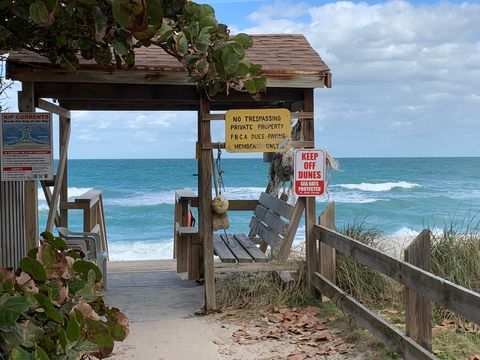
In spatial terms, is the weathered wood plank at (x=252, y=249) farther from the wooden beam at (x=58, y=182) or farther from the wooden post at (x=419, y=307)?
the wooden post at (x=419, y=307)

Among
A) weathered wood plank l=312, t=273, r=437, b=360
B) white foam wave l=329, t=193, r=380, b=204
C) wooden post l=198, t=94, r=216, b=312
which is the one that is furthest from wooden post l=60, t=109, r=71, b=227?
white foam wave l=329, t=193, r=380, b=204

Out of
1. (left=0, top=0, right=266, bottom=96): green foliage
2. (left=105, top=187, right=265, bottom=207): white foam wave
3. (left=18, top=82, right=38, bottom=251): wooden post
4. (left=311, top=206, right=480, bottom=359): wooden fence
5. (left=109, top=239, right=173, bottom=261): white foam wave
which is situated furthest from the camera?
(left=105, top=187, right=265, bottom=207): white foam wave

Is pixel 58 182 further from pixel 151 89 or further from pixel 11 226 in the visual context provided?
pixel 151 89

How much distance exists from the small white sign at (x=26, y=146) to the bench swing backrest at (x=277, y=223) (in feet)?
8.39

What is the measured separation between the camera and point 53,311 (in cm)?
156

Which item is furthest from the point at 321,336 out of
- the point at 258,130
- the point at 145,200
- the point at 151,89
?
the point at 145,200

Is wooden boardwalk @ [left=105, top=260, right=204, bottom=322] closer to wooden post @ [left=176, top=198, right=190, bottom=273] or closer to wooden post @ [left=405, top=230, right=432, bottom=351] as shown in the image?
wooden post @ [left=176, top=198, right=190, bottom=273]

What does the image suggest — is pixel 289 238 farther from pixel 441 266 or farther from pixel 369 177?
pixel 369 177

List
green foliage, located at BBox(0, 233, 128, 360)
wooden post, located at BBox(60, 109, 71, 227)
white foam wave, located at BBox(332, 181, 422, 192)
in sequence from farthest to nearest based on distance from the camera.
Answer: white foam wave, located at BBox(332, 181, 422, 192) → wooden post, located at BBox(60, 109, 71, 227) → green foliage, located at BBox(0, 233, 128, 360)

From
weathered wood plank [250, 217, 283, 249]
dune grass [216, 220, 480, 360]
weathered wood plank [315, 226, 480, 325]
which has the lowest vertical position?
dune grass [216, 220, 480, 360]

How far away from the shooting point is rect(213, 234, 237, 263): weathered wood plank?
6129 millimetres

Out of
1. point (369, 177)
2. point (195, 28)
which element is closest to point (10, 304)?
point (195, 28)

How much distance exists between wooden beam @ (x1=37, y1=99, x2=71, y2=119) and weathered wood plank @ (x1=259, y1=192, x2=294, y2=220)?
2.85 meters

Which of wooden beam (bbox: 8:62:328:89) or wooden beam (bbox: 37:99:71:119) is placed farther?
wooden beam (bbox: 37:99:71:119)
